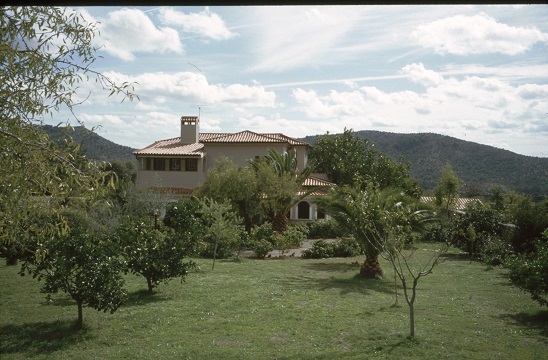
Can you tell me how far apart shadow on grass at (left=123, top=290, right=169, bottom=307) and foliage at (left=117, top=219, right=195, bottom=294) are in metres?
0.20

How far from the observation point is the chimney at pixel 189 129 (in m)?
41.8

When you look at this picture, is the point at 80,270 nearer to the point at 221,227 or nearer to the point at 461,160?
the point at 221,227

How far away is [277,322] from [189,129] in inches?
1326

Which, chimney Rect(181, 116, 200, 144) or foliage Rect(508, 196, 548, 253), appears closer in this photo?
foliage Rect(508, 196, 548, 253)

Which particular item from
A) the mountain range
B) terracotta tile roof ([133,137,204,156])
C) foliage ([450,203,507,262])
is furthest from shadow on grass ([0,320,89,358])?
the mountain range

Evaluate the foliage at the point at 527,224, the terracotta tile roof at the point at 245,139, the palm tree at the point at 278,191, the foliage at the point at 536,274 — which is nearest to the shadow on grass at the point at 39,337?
the foliage at the point at 536,274

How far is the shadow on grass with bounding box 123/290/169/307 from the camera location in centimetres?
1168

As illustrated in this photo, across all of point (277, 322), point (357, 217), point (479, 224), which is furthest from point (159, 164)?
point (277, 322)

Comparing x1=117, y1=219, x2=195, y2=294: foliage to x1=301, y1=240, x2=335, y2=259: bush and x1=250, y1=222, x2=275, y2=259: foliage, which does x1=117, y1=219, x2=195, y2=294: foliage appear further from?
x1=301, y1=240, x2=335, y2=259: bush

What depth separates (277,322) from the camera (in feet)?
32.5

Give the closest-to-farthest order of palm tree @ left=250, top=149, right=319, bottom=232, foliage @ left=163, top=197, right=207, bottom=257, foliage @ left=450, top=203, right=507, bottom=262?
1. foliage @ left=163, top=197, right=207, bottom=257
2. foliage @ left=450, top=203, right=507, bottom=262
3. palm tree @ left=250, top=149, right=319, bottom=232

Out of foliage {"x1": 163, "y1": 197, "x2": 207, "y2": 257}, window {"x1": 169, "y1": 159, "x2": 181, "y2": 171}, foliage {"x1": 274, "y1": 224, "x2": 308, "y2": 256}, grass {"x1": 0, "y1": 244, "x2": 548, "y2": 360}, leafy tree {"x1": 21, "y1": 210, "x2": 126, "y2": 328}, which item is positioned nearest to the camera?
grass {"x1": 0, "y1": 244, "x2": 548, "y2": 360}

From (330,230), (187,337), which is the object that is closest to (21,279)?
(187,337)

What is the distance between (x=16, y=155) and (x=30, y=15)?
1514mm
